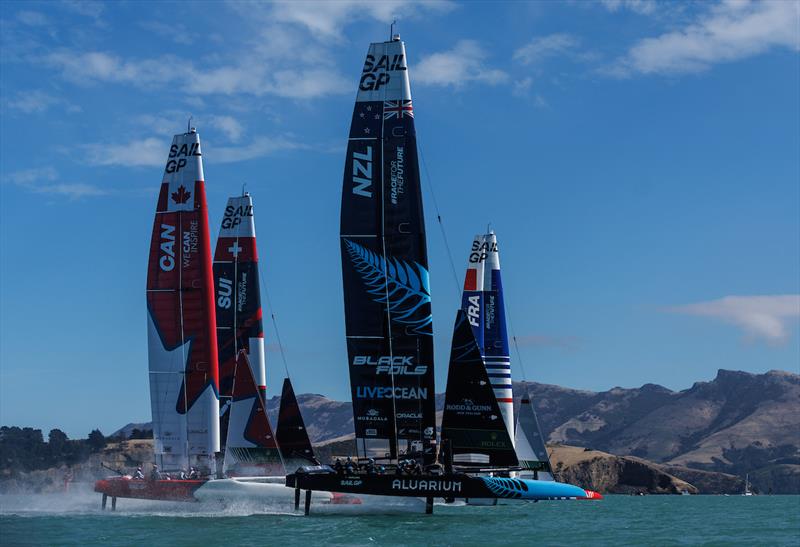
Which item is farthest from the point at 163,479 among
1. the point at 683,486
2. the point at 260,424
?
the point at 683,486

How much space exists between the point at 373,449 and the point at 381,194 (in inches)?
340

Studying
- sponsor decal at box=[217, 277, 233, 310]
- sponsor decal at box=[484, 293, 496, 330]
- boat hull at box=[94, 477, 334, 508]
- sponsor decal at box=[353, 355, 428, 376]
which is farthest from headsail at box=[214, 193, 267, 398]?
sponsor decal at box=[353, 355, 428, 376]

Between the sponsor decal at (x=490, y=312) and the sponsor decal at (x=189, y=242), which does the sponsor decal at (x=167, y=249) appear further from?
the sponsor decal at (x=490, y=312)

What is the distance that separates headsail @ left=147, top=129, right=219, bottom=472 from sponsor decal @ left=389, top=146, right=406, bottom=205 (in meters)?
12.5

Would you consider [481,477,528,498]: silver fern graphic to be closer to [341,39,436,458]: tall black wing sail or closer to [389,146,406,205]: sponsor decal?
[341,39,436,458]: tall black wing sail

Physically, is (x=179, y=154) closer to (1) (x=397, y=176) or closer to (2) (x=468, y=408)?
(1) (x=397, y=176)

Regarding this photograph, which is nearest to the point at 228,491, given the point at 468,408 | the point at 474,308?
the point at 468,408

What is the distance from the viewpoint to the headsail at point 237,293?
1984 inches

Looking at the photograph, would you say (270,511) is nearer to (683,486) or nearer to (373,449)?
(373,449)

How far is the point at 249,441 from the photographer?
4353 centimetres

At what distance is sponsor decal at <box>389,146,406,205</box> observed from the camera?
3641 centimetres

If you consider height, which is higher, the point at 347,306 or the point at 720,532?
the point at 347,306

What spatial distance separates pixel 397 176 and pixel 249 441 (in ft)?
44.7

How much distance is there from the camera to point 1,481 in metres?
122
